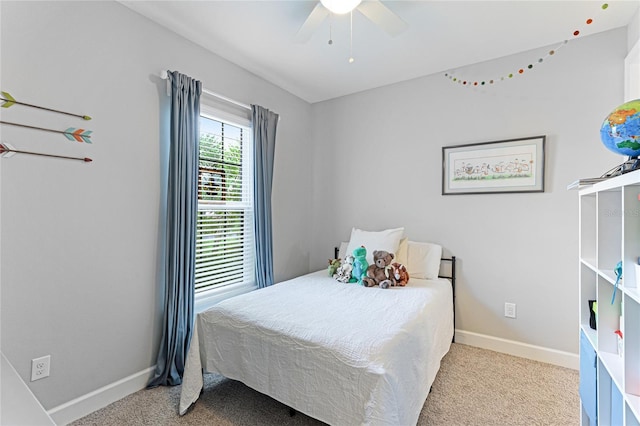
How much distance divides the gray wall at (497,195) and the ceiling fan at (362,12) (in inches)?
49.8

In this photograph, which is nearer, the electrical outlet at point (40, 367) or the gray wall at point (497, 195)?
the electrical outlet at point (40, 367)

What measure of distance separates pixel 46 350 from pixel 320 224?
2635mm

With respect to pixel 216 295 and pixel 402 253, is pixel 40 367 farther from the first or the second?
pixel 402 253

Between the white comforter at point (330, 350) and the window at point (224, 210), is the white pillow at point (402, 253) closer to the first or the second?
the white comforter at point (330, 350)

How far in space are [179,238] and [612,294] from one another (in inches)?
95.5

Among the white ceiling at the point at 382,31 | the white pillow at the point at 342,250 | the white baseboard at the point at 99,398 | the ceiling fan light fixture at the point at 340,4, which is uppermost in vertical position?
the white ceiling at the point at 382,31

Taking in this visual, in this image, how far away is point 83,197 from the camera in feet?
6.17

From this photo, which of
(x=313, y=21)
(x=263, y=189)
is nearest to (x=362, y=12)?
(x=313, y=21)

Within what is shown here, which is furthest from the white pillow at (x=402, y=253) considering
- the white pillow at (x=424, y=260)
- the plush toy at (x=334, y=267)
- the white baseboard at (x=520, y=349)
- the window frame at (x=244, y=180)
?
the window frame at (x=244, y=180)

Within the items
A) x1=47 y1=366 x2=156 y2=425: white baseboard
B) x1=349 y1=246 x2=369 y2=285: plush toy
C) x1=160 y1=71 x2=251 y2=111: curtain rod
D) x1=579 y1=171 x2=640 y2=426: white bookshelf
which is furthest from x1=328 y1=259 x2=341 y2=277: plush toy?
x1=579 y1=171 x2=640 y2=426: white bookshelf

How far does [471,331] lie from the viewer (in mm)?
2867

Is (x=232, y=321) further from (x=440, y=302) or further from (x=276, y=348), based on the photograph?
(x=440, y=302)

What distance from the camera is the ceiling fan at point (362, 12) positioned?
5.90 ft

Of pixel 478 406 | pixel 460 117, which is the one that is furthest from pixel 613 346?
pixel 460 117
